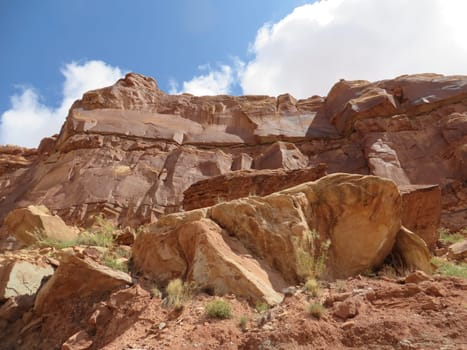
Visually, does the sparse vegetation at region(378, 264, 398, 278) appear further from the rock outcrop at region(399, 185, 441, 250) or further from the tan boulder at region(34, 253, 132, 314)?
the tan boulder at region(34, 253, 132, 314)

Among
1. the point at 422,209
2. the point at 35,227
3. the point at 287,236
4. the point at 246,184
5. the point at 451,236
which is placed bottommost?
the point at 451,236

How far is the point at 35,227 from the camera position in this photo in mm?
11398

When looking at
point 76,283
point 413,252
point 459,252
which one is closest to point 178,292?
point 76,283

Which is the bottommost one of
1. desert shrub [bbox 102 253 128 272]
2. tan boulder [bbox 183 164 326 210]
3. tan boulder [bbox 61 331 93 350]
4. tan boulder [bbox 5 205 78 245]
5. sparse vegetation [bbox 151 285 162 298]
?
tan boulder [bbox 61 331 93 350]

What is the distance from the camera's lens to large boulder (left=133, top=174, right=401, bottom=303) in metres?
6.48

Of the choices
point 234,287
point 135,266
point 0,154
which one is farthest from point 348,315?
point 0,154

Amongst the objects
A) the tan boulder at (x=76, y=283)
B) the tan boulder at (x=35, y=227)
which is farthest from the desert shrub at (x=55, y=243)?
the tan boulder at (x=76, y=283)

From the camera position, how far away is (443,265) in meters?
8.24

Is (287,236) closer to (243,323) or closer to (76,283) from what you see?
(243,323)

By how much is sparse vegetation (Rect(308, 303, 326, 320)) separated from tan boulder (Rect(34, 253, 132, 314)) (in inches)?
118

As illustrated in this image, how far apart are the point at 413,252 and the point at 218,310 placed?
13.3ft

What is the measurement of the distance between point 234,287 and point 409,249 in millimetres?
3532

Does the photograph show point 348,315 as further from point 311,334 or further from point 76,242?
point 76,242

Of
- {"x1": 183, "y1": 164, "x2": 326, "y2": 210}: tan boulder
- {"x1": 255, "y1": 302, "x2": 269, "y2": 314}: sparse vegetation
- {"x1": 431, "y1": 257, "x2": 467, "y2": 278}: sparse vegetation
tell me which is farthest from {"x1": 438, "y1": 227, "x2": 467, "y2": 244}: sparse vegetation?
{"x1": 255, "y1": 302, "x2": 269, "y2": 314}: sparse vegetation
